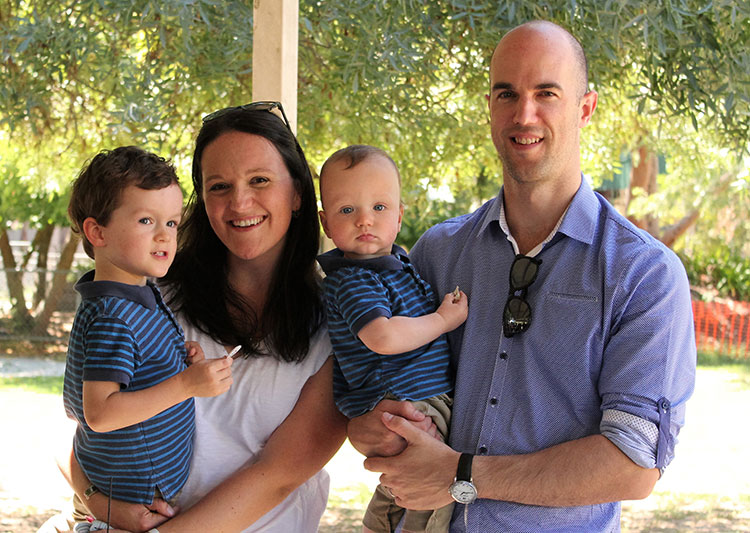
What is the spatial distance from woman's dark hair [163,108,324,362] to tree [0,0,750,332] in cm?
149

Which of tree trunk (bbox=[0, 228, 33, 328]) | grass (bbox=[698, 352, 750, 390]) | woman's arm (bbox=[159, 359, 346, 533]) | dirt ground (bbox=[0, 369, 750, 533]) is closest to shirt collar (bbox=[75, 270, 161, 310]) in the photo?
woman's arm (bbox=[159, 359, 346, 533])

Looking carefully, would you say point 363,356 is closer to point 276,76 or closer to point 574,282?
point 574,282

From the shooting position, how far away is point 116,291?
197 cm

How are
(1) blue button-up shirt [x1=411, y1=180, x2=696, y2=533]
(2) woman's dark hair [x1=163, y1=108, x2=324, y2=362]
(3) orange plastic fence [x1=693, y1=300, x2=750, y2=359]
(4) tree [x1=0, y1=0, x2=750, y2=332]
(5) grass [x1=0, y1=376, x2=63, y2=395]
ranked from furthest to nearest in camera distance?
1. (3) orange plastic fence [x1=693, y1=300, x2=750, y2=359]
2. (5) grass [x1=0, y1=376, x2=63, y2=395]
3. (4) tree [x1=0, y1=0, x2=750, y2=332]
4. (2) woman's dark hair [x1=163, y1=108, x2=324, y2=362]
5. (1) blue button-up shirt [x1=411, y1=180, x2=696, y2=533]

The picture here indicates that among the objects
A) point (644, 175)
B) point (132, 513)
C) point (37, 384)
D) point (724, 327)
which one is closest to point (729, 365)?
point (724, 327)

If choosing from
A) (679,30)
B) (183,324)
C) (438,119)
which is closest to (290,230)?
(183,324)

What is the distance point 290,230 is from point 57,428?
328 inches

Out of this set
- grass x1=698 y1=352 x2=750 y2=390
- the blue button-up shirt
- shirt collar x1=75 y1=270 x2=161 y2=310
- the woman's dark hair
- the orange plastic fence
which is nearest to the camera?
the blue button-up shirt

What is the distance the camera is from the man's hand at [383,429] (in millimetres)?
2109

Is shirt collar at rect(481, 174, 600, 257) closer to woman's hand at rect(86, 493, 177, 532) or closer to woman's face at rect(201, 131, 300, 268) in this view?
woman's face at rect(201, 131, 300, 268)

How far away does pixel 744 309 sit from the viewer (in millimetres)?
14961

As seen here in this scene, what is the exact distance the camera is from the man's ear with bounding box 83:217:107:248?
2.01 meters

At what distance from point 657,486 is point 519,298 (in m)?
6.73

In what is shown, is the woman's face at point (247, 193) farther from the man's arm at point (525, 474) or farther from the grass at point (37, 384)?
the grass at point (37, 384)
